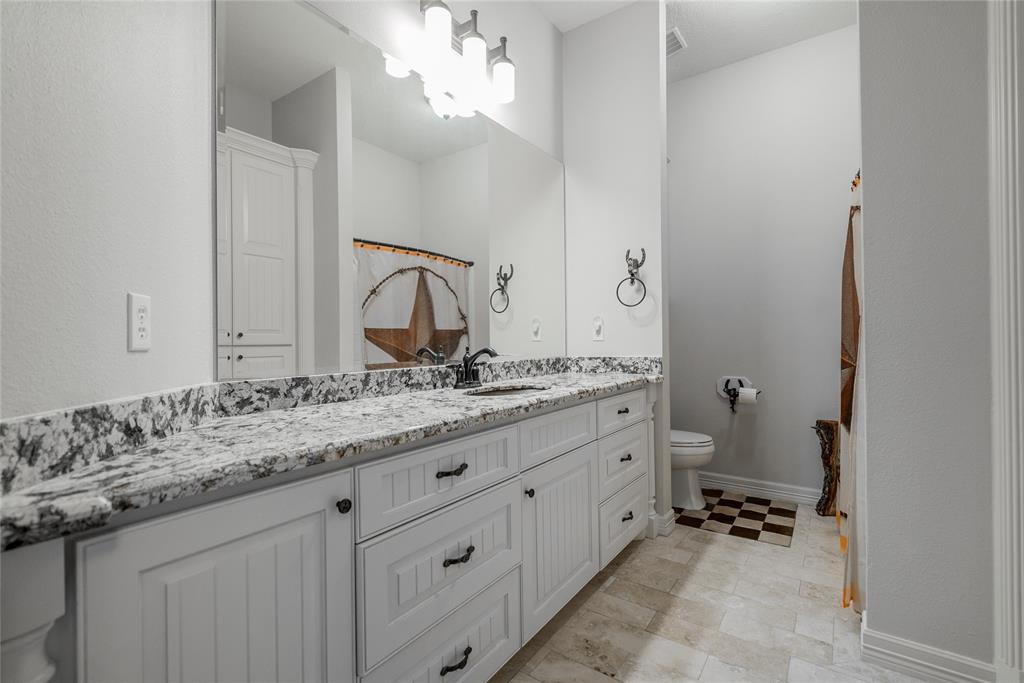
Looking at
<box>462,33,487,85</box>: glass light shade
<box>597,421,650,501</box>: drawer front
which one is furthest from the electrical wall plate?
<box>462,33,487,85</box>: glass light shade

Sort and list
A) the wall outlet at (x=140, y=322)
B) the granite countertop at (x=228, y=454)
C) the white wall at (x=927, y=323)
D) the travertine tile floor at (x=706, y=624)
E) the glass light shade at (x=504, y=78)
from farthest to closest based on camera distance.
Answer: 1. the glass light shade at (x=504, y=78)
2. the travertine tile floor at (x=706, y=624)
3. the white wall at (x=927, y=323)
4. the wall outlet at (x=140, y=322)
5. the granite countertop at (x=228, y=454)

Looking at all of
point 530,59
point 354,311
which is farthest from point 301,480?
point 530,59

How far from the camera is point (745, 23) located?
2.67m

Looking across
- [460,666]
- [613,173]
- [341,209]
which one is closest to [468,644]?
[460,666]

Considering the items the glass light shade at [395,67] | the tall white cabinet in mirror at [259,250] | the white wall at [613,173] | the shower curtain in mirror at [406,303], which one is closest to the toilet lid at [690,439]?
the white wall at [613,173]

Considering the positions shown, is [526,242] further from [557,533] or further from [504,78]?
[557,533]

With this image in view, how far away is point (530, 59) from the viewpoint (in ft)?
8.02

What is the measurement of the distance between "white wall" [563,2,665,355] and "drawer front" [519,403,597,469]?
33.5 inches

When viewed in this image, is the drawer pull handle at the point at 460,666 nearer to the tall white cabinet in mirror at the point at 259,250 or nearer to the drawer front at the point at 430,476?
the drawer front at the point at 430,476

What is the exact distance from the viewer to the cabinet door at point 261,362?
124 cm

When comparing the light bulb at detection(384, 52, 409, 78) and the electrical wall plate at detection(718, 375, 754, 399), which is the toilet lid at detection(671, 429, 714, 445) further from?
the light bulb at detection(384, 52, 409, 78)

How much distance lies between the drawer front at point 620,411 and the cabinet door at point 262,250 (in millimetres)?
1163

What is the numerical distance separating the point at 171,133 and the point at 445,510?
105 cm

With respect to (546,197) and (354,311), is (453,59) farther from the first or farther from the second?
(354,311)
